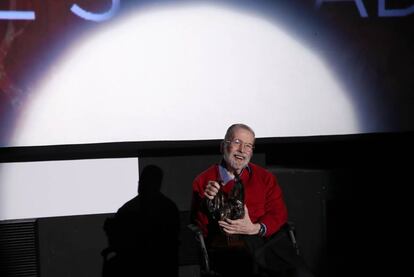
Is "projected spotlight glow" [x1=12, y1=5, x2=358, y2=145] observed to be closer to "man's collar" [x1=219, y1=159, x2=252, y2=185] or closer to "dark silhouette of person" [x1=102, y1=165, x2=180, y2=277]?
"dark silhouette of person" [x1=102, y1=165, x2=180, y2=277]

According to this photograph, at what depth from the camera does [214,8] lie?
362cm

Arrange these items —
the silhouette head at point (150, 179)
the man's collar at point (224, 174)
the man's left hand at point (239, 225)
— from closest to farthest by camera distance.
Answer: the man's left hand at point (239, 225) < the man's collar at point (224, 174) < the silhouette head at point (150, 179)

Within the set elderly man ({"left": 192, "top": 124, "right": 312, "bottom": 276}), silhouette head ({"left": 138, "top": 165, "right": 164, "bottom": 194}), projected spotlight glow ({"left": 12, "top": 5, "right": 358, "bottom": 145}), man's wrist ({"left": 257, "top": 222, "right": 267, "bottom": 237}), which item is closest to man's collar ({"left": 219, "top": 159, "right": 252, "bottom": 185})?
elderly man ({"left": 192, "top": 124, "right": 312, "bottom": 276})

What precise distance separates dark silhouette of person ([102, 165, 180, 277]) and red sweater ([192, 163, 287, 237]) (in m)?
0.80

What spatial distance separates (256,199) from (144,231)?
1093mm

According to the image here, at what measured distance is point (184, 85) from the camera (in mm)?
3621

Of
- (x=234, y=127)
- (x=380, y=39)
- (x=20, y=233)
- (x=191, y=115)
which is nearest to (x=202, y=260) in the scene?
(x=234, y=127)

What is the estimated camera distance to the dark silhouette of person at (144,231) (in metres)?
3.72

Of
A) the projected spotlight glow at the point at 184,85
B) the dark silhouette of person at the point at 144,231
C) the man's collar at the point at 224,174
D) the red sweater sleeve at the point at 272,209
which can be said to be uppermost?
the projected spotlight glow at the point at 184,85

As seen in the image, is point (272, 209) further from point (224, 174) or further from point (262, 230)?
point (224, 174)

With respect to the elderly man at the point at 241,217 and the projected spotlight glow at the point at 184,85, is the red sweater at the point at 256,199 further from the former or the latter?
the projected spotlight glow at the point at 184,85

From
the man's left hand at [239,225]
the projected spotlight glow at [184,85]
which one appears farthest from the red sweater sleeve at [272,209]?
the projected spotlight glow at [184,85]

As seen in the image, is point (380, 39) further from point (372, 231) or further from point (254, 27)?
point (372, 231)

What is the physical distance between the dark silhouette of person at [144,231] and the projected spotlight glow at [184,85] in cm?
43
